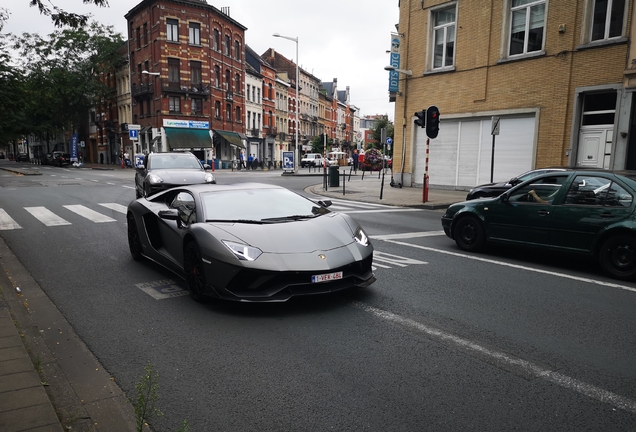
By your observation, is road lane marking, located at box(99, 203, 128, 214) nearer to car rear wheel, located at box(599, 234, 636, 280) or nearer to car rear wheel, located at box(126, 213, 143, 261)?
Result: car rear wheel, located at box(126, 213, 143, 261)

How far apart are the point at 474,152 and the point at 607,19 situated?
658 centimetres

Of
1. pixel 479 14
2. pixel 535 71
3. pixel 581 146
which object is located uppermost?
pixel 479 14

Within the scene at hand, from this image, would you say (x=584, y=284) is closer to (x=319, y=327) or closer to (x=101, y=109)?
(x=319, y=327)

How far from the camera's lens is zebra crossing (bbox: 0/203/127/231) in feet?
35.0

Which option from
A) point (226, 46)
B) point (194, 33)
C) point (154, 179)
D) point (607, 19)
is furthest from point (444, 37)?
point (226, 46)

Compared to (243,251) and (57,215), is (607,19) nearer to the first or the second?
(243,251)

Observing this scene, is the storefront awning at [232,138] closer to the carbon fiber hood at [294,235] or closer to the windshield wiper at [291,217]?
the windshield wiper at [291,217]

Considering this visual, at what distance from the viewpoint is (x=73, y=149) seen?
55188mm

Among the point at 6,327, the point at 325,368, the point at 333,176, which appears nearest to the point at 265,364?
the point at 325,368

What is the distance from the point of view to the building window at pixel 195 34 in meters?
47.8

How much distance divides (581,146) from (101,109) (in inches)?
2314

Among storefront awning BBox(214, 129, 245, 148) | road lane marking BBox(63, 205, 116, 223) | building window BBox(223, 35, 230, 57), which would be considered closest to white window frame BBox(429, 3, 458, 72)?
road lane marking BBox(63, 205, 116, 223)

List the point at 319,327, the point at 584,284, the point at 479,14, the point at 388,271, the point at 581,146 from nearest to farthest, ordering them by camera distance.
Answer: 1. the point at 319,327
2. the point at 584,284
3. the point at 388,271
4. the point at 581,146
5. the point at 479,14

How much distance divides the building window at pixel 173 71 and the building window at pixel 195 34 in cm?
264
